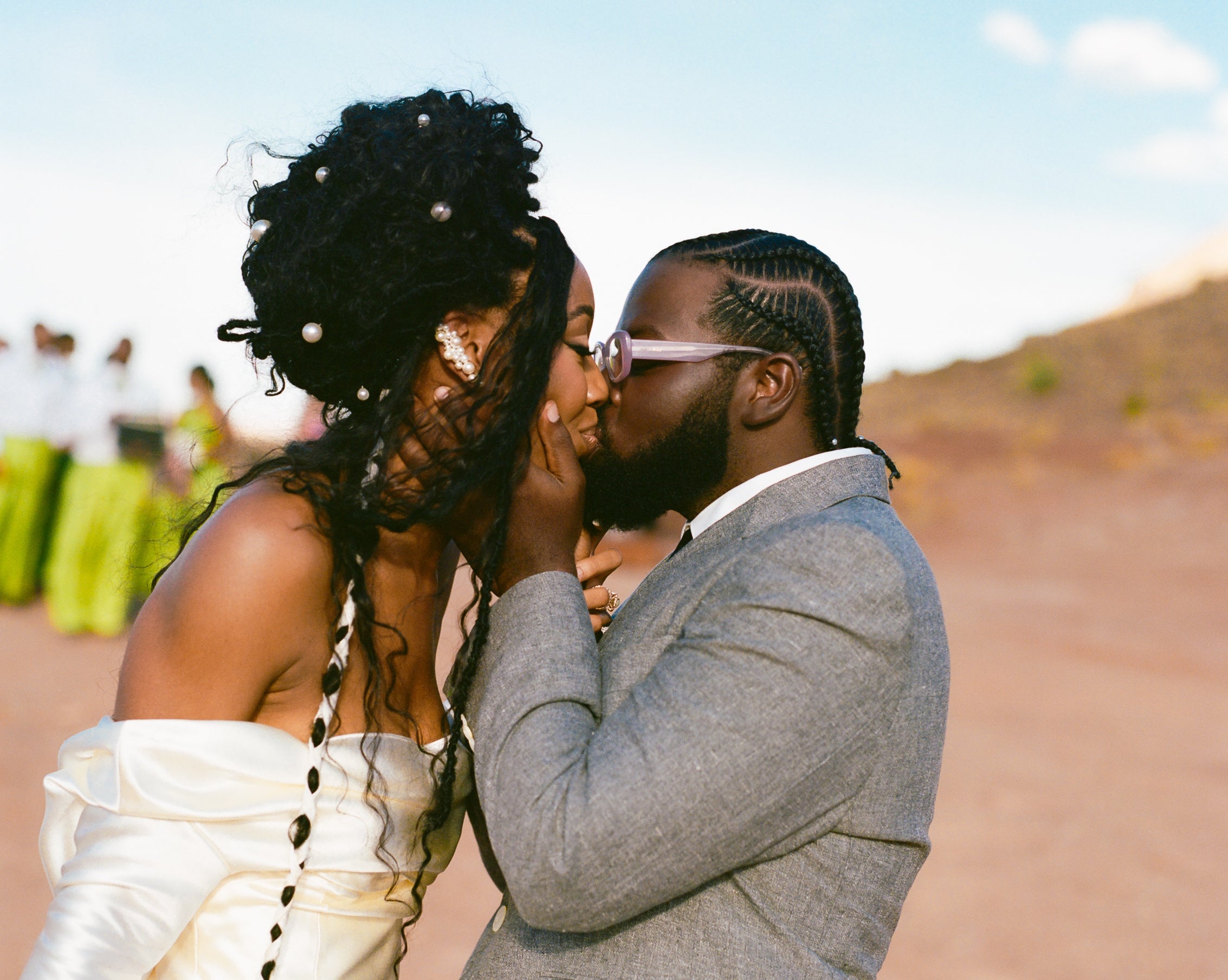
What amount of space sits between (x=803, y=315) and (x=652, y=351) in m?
0.35

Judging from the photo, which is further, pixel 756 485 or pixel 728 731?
pixel 756 485

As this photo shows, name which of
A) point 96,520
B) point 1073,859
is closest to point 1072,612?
point 1073,859

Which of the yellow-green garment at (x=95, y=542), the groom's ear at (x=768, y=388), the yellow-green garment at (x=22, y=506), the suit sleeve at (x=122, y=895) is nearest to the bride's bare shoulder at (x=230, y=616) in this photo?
the suit sleeve at (x=122, y=895)

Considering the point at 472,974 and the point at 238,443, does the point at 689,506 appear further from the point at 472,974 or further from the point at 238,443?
the point at 238,443

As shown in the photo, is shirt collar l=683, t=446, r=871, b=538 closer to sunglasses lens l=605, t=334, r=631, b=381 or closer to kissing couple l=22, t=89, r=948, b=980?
kissing couple l=22, t=89, r=948, b=980

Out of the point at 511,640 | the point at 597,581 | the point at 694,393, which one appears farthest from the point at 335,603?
the point at 694,393

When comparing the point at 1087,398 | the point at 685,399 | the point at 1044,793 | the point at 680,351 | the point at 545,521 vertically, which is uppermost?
the point at 680,351

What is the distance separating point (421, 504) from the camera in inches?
87.2

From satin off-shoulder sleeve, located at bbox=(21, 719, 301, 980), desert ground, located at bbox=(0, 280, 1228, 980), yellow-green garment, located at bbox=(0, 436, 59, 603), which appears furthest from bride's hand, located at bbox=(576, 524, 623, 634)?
yellow-green garment, located at bbox=(0, 436, 59, 603)

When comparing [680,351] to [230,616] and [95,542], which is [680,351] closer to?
[230,616]

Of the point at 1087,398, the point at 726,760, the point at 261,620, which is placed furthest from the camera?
the point at 1087,398

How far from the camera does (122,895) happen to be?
2.05m

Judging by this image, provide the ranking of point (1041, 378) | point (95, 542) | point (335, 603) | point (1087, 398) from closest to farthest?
point (335, 603), point (95, 542), point (1087, 398), point (1041, 378)

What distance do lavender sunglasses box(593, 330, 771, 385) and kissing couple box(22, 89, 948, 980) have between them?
0.04 feet
